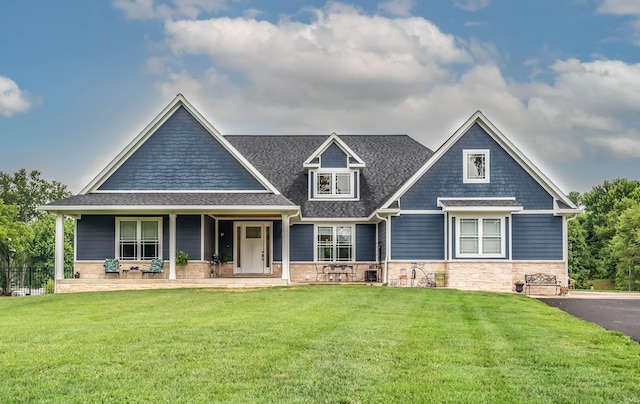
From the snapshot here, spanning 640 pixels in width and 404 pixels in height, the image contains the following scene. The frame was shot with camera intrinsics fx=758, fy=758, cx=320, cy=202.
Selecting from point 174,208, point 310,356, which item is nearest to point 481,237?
point 174,208

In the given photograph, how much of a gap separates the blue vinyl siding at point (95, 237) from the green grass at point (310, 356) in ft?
36.3

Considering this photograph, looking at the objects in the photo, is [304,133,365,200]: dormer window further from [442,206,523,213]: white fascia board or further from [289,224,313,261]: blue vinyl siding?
[442,206,523,213]: white fascia board

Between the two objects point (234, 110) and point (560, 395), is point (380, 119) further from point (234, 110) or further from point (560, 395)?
point (560, 395)

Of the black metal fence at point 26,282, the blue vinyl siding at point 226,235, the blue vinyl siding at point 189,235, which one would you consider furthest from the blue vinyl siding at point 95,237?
the blue vinyl siding at point 226,235

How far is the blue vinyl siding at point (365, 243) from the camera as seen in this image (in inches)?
1281

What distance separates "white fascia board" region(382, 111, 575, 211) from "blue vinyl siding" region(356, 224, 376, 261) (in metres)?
3.53

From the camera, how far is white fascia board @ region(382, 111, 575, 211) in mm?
29219

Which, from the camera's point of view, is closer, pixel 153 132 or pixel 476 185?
pixel 153 132

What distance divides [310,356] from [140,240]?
65.1 ft

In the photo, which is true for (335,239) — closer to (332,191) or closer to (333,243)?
(333,243)

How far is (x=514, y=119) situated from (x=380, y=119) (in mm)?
8009

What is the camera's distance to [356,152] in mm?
36906

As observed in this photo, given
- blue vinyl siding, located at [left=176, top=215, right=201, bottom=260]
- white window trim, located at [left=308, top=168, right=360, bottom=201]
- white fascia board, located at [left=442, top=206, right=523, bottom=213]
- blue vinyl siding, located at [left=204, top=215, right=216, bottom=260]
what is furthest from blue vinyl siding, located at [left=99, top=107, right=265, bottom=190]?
white fascia board, located at [left=442, top=206, right=523, bottom=213]

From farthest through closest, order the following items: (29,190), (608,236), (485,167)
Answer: (29,190) < (608,236) < (485,167)
